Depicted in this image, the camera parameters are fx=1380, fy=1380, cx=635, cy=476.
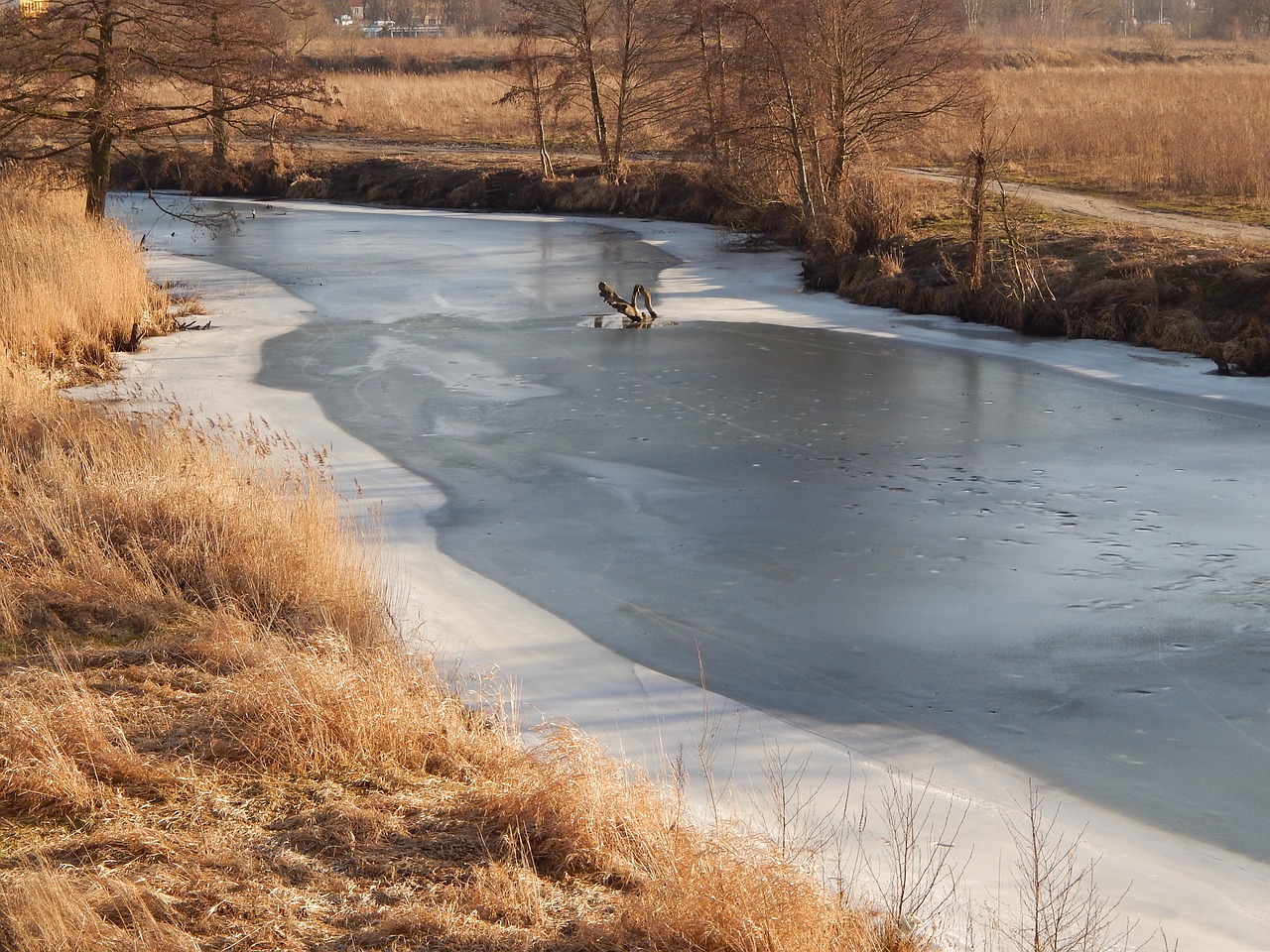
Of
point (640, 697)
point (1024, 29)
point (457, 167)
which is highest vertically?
point (1024, 29)

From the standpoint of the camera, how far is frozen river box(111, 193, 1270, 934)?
6.20m

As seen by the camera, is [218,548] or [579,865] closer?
[579,865]

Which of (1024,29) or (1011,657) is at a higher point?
(1024,29)

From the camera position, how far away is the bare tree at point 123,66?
15781mm

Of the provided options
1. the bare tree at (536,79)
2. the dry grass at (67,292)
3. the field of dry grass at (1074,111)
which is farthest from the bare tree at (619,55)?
the dry grass at (67,292)

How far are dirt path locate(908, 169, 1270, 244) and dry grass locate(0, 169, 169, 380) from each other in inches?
424

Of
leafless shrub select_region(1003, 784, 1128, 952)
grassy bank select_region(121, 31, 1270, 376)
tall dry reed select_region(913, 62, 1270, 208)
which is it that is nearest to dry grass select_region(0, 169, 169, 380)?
grassy bank select_region(121, 31, 1270, 376)

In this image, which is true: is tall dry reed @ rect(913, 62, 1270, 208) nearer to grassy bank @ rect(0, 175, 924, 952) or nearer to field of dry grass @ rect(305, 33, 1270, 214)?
field of dry grass @ rect(305, 33, 1270, 214)

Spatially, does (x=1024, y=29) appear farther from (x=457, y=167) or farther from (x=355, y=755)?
(x=355, y=755)

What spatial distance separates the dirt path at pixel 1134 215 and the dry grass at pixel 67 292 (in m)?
10.8

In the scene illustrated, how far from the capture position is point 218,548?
6.89m

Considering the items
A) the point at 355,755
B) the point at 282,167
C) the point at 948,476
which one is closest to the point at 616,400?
the point at 948,476

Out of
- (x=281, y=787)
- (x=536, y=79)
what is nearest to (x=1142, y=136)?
(x=536, y=79)

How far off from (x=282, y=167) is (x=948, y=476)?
25581 millimetres
